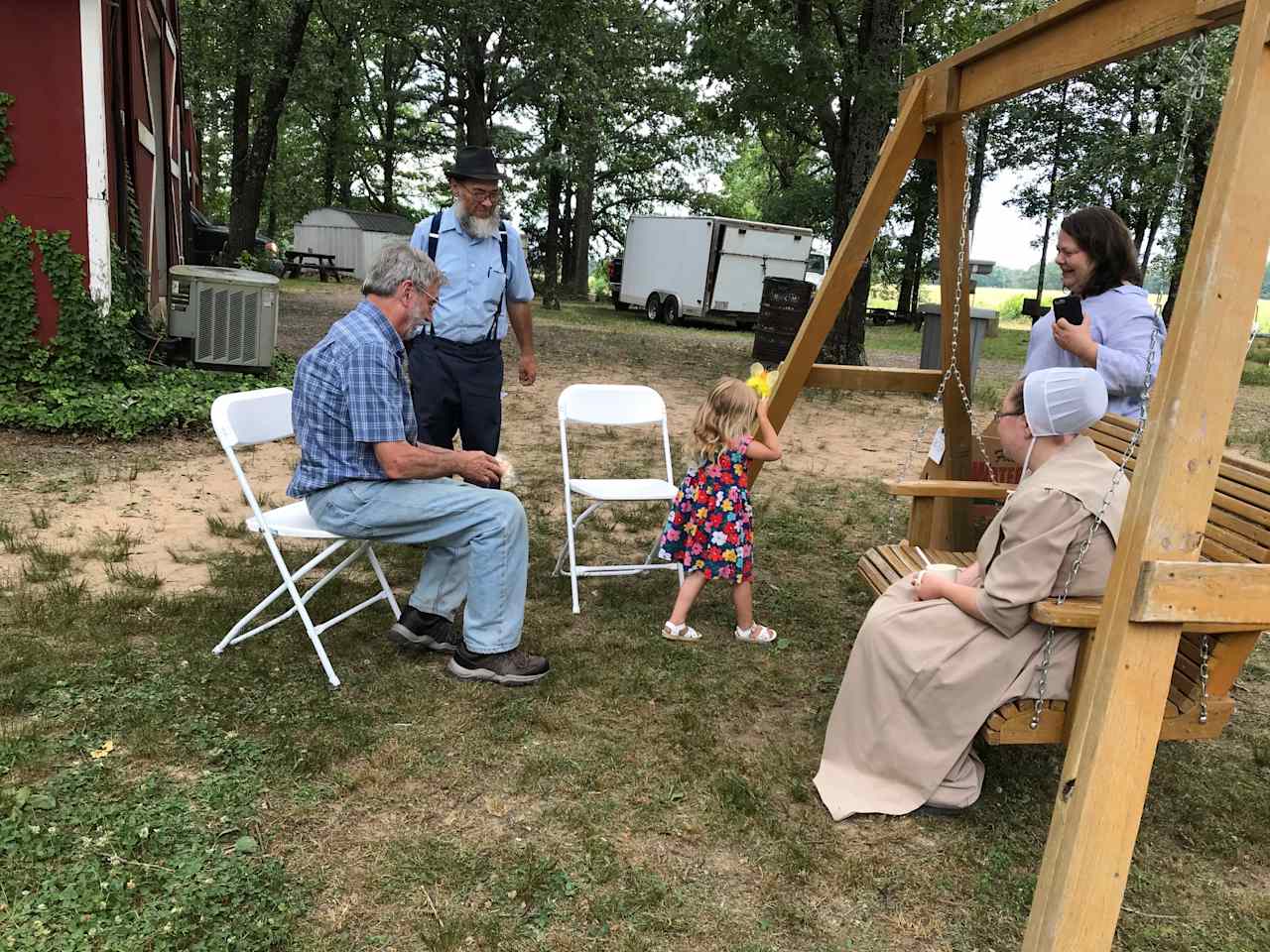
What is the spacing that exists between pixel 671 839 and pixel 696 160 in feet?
110

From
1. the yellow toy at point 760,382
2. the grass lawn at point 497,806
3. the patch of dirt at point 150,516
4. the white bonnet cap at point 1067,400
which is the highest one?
the white bonnet cap at point 1067,400

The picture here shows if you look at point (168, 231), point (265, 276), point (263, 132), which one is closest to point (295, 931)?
point (265, 276)

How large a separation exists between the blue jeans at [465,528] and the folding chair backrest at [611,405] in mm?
1278

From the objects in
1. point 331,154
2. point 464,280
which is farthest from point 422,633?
point 331,154

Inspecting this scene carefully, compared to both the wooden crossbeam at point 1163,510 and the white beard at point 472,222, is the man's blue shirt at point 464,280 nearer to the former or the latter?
the white beard at point 472,222

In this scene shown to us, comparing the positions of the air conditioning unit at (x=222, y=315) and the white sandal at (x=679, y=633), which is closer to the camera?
the white sandal at (x=679, y=633)

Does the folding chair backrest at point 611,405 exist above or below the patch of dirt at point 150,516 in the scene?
above

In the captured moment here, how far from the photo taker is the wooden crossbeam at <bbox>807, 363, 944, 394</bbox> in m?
4.81

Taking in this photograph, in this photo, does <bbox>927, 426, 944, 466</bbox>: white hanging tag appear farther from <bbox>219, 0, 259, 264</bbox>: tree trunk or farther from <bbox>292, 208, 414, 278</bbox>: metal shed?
<bbox>292, 208, 414, 278</bbox>: metal shed

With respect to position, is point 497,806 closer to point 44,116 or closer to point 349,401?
point 349,401

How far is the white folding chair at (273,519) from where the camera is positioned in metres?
3.55

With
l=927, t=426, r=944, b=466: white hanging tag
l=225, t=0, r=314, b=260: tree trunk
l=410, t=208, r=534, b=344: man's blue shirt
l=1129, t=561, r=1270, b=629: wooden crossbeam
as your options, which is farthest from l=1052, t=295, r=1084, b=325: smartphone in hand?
l=225, t=0, r=314, b=260: tree trunk

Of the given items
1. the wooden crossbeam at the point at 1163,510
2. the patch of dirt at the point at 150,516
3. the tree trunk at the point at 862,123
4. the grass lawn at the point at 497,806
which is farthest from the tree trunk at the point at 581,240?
the wooden crossbeam at the point at 1163,510

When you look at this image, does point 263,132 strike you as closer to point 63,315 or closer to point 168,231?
point 168,231
